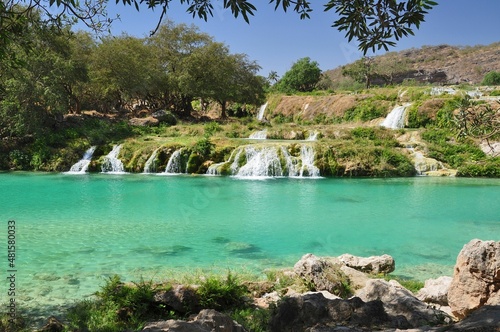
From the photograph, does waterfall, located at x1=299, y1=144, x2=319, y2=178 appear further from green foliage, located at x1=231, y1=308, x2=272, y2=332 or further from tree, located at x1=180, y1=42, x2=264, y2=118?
green foliage, located at x1=231, y1=308, x2=272, y2=332

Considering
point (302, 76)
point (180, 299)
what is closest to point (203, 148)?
point (180, 299)

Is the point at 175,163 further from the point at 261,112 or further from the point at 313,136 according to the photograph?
the point at 261,112

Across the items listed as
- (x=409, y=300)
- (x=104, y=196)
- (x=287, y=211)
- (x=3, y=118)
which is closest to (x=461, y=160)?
(x=287, y=211)

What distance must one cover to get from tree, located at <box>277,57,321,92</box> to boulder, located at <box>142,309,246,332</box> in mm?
55229

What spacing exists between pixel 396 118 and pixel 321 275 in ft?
87.5

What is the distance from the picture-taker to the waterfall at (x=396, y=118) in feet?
96.2

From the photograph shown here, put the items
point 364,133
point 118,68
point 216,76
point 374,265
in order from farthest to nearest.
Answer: point 216,76, point 118,68, point 364,133, point 374,265

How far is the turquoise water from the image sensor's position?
6.89 meters

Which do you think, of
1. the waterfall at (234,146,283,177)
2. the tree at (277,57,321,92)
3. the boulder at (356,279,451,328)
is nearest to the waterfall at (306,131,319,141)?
the waterfall at (234,146,283,177)

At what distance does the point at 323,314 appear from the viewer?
3.58 metres

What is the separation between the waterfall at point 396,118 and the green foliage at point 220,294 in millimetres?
26823

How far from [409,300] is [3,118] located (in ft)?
80.0

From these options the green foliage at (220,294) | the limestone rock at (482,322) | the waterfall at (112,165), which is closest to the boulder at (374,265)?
the green foliage at (220,294)

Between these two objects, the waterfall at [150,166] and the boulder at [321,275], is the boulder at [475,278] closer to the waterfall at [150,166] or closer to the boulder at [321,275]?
the boulder at [321,275]
